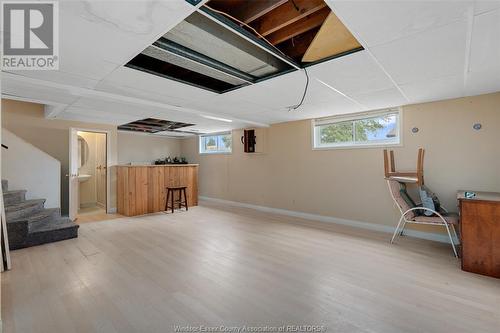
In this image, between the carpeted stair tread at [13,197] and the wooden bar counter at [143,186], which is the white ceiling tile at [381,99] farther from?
the carpeted stair tread at [13,197]

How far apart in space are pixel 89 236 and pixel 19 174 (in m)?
1.86

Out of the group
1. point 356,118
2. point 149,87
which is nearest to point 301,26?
point 149,87

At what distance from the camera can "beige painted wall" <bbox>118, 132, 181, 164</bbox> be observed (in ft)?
25.1

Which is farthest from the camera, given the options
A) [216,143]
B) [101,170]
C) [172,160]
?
[172,160]

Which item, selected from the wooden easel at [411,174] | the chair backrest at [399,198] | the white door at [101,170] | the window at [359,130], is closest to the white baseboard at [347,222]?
the chair backrest at [399,198]

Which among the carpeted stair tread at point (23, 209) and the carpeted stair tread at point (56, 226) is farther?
the carpeted stair tread at point (56, 226)

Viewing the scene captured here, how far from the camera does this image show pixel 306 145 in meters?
5.18

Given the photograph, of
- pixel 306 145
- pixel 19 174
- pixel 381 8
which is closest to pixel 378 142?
pixel 306 145

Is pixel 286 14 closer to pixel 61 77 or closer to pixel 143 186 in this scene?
pixel 61 77

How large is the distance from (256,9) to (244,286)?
8.00 feet

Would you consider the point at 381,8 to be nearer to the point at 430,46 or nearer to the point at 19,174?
the point at 430,46

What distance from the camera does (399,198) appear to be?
11.2 ft

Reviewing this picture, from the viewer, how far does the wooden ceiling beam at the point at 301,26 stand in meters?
1.85

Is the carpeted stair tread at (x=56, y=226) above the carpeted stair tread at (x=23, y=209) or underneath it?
underneath
